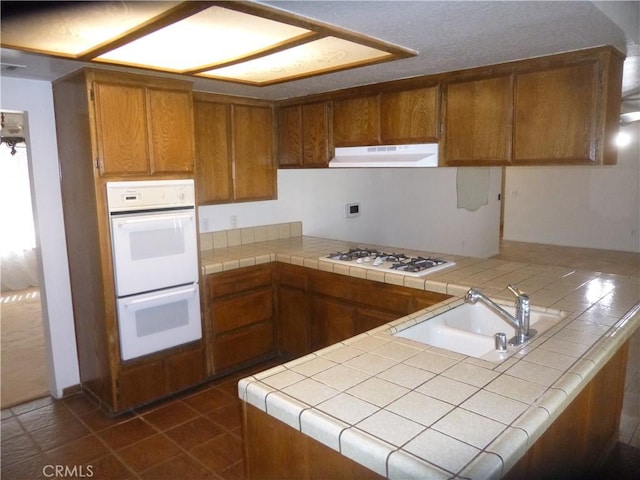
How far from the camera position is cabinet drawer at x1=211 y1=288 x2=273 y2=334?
3.43 metres

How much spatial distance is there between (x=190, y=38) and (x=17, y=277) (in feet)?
18.8

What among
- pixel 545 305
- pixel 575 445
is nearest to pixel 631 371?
pixel 545 305

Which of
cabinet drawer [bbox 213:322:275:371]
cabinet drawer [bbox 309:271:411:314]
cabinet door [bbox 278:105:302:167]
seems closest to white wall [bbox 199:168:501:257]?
cabinet door [bbox 278:105:302:167]

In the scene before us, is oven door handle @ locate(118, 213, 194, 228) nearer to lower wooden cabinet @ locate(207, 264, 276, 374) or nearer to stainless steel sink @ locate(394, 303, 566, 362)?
lower wooden cabinet @ locate(207, 264, 276, 374)

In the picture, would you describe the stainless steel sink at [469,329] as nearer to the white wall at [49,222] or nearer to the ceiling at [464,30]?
the ceiling at [464,30]

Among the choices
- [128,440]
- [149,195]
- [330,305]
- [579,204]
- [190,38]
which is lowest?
[128,440]

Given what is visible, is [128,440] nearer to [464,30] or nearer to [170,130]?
[170,130]

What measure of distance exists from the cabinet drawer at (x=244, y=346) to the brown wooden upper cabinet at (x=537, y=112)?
1.97 metres

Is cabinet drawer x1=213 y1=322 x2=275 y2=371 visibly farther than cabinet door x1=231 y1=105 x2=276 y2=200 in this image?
No

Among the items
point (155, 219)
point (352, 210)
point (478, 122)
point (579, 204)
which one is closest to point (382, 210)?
point (352, 210)

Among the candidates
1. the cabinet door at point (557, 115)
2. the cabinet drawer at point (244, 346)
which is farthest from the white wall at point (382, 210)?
the cabinet door at point (557, 115)

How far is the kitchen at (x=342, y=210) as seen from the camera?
10.2 feet

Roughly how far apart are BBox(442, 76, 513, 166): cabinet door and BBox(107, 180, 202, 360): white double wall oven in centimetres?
180

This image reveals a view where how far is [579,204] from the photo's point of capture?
8.59 m
